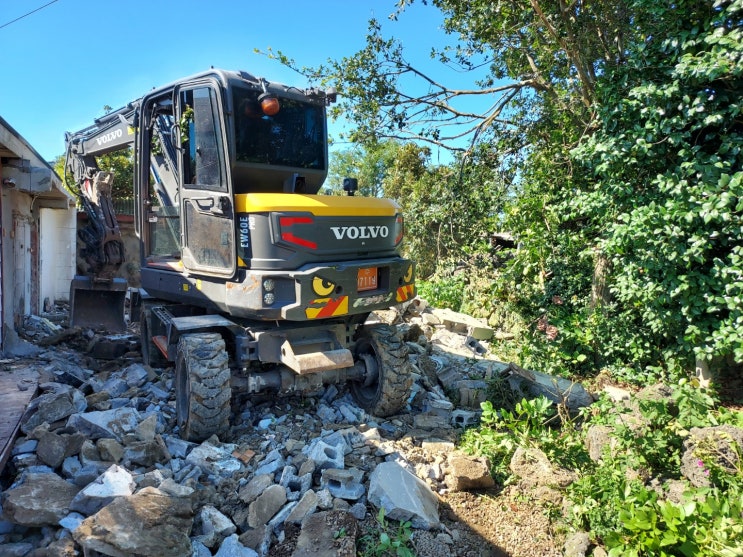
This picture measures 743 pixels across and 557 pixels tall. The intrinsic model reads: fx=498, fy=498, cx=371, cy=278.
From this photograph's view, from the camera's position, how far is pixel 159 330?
5500 millimetres

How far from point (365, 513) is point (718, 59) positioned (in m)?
4.52

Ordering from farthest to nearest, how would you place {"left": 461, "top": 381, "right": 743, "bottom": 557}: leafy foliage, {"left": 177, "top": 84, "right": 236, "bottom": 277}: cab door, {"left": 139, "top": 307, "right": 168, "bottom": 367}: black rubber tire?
{"left": 139, "top": 307, "right": 168, "bottom": 367}: black rubber tire, {"left": 177, "top": 84, "right": 236, "bottom": 277}: cab door, {"left": 461, "top": 381, "right": 743, "bottom": 557}: leafy foliage

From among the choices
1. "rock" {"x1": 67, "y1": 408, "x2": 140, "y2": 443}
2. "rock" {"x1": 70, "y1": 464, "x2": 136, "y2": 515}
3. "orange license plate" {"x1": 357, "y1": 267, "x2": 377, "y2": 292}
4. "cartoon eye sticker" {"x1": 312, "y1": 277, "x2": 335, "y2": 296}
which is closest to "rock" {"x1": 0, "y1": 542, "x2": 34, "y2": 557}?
"rock" {"x1": 70, "y1": 464, "x2": 136, "y2": 515}

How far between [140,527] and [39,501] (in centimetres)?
72

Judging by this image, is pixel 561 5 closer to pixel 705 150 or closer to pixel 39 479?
pixel 705 150

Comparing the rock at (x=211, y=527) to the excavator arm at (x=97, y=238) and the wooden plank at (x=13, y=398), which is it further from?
the excavator arm at (x=97, y=238)

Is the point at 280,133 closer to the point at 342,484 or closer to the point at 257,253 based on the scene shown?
the point at 257,253

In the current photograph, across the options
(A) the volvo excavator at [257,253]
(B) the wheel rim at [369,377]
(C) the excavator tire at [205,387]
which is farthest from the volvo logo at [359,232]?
(C) the excavator tire at [205,387]

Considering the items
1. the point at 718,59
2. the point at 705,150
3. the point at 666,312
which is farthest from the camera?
the point at 666,312

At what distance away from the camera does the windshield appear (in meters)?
4.38

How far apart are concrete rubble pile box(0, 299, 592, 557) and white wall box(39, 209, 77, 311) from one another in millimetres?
5878

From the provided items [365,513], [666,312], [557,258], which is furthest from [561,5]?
[365,513]

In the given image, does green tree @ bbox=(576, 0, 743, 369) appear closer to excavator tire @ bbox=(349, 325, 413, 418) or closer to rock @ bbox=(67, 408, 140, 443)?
excavator tire @ bbox=(349, 325, 413, 418)

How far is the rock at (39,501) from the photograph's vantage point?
281 centimetres
